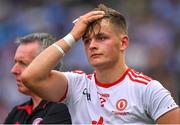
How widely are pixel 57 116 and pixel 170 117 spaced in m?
1.20

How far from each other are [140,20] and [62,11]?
1.55 meters

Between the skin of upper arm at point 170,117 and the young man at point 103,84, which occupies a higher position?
the young man at point 103,84

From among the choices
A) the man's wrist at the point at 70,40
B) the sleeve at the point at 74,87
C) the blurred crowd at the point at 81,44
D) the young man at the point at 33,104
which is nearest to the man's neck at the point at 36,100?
the young man at the point at 33,104

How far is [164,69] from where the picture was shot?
959 cm

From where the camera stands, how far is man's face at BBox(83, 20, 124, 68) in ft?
13.8

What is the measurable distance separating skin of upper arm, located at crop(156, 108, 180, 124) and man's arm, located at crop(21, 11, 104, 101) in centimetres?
73

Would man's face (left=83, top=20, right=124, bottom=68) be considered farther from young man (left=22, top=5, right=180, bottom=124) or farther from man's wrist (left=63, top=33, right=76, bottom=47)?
man's wrist (left=63, top=33, right=76, bottom=47)

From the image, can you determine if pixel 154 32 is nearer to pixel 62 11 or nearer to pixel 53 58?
pixel 62 11

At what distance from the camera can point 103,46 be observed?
422 centimetres

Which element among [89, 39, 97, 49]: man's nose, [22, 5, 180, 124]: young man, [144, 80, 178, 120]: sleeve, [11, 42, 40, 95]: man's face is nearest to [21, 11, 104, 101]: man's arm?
[22, 5, 180, 124]: young man

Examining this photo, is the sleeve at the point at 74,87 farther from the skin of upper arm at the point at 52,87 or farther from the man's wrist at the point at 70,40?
the man's wrist at the point at 70,40

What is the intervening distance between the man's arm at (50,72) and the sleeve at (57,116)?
0.64 metres

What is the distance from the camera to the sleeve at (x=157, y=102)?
4074mm

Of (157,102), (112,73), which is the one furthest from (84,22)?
(157,102)
